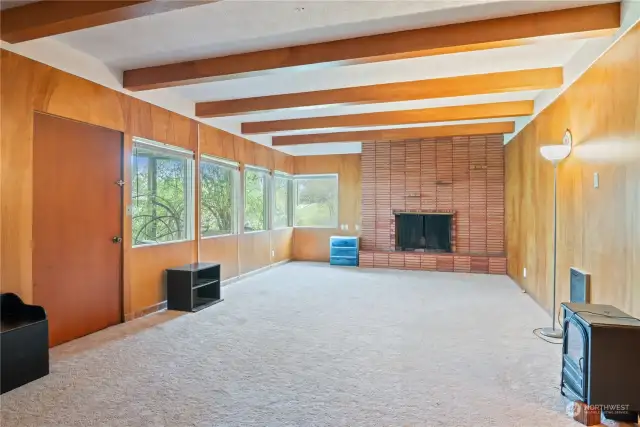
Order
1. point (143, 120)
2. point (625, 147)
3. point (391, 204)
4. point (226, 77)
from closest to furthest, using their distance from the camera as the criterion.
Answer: point (625, 147)
point (226, 77)
point (143, 120)
point (391, 204)

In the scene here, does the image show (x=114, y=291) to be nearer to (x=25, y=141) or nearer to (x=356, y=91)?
(x=25, y=141)

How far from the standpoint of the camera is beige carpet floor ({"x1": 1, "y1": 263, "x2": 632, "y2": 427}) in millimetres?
2297

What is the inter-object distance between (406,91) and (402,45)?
134 centimetres

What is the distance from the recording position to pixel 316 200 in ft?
30.0

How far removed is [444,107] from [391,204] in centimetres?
290

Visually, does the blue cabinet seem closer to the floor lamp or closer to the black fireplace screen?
the black fireplace screen

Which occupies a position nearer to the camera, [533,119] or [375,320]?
[375,320]

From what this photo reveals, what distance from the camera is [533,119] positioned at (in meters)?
5.30

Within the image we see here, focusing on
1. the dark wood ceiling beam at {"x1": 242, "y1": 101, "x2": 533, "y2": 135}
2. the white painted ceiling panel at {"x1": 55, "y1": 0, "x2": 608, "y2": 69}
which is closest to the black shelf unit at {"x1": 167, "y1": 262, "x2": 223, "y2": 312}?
the white painted ceiling panel at {"x1": 55, "y1": 0, "x2": 608, "y2": 69}

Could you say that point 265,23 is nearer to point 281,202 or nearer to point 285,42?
point 285,42

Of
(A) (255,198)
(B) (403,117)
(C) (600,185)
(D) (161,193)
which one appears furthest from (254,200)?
(C) (600,185)

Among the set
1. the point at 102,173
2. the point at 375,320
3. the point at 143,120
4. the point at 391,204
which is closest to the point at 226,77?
the point at 143,120
